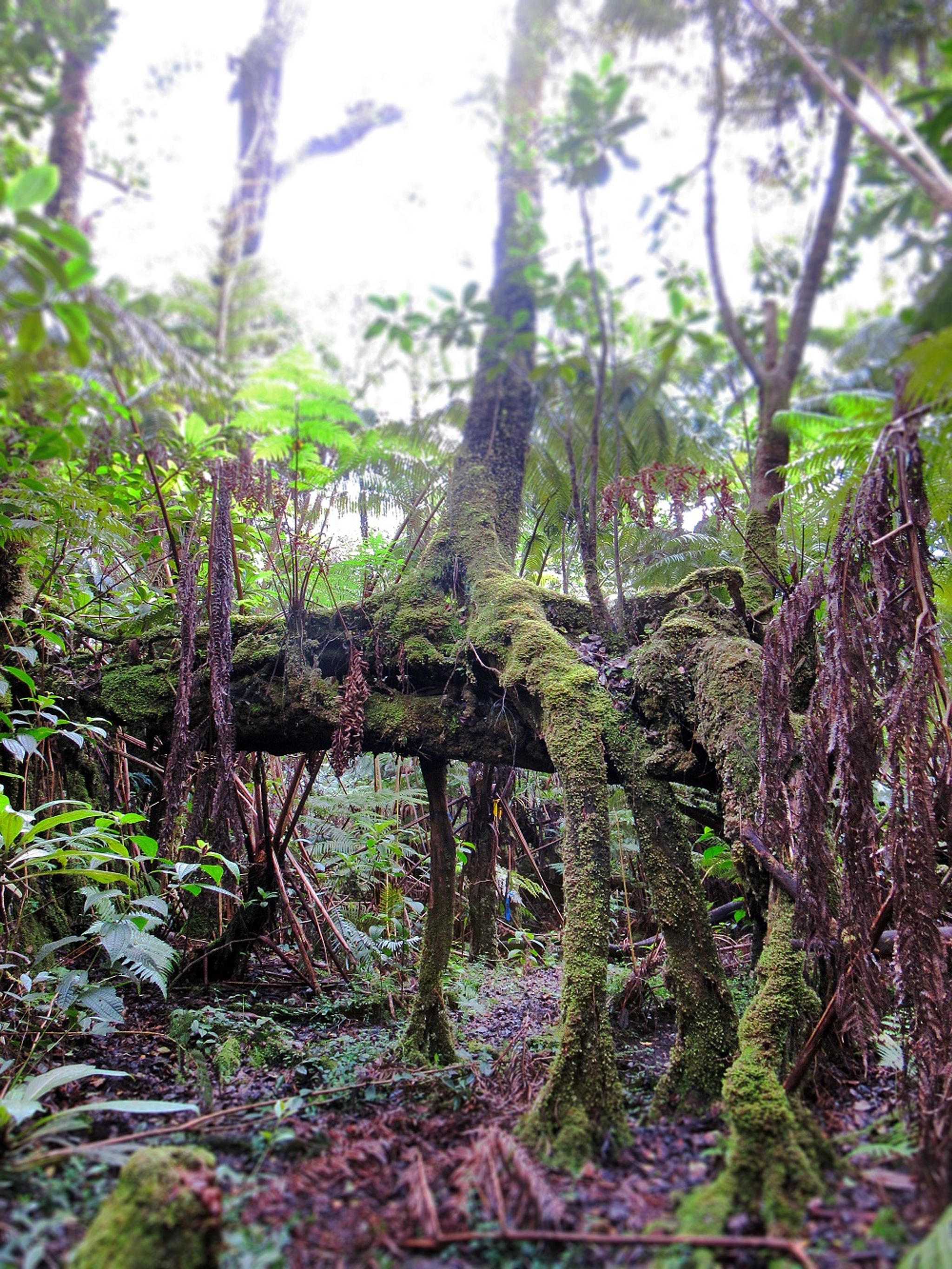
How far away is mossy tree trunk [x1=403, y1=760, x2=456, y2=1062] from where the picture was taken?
3.38 metres

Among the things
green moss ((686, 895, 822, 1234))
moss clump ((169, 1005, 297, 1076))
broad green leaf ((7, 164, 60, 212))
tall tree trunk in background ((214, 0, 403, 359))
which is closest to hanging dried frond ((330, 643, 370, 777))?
moss clump ((169, 1005, 297, 1076))

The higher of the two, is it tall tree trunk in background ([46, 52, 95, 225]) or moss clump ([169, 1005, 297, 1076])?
tall tree trunk in background ([46, 52, 95, 225])

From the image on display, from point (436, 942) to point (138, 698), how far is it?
2171 millimetres

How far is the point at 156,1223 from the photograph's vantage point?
57.7 inches

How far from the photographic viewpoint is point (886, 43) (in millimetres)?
1732

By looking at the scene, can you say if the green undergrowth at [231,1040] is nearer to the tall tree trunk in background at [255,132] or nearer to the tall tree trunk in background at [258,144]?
the tall tree trunk in background at [258,144]

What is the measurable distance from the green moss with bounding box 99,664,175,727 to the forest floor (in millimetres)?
1529

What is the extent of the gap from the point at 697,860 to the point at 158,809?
426 centimetres

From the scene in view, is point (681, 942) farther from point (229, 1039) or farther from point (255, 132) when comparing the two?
point (255, 132)

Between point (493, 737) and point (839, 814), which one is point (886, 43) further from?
point (493, 737)

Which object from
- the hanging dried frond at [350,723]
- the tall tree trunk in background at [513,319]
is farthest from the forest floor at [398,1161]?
the tall tree trunk in background at [513,319]

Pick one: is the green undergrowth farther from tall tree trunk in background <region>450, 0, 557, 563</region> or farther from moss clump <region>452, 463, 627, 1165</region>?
tall tree trunk in background <region>450, 0, 557, 563</region>

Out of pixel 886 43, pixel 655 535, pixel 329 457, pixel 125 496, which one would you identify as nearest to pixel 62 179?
pixel 329 457

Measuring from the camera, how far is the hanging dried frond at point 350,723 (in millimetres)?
3713
